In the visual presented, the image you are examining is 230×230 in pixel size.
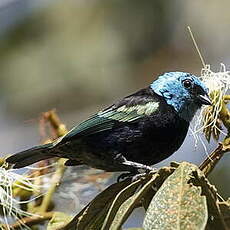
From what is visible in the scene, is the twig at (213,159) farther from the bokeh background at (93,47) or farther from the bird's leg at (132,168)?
the bokeh background at (93,47)

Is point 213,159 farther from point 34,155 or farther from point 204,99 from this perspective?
point 34,155

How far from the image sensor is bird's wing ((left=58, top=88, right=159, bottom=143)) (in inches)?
79.9

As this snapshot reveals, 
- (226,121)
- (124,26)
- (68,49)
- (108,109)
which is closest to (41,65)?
(68,49)

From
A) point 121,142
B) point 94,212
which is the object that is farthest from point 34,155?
point 94,212

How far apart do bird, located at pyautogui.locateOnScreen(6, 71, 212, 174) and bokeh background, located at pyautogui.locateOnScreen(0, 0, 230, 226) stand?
311 cm

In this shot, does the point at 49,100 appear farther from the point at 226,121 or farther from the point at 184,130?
the point at 226,121

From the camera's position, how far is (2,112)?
17.0ft

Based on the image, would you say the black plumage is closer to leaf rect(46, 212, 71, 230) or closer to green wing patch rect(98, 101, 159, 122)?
green wing patch rect(98, 101, 159, 122)

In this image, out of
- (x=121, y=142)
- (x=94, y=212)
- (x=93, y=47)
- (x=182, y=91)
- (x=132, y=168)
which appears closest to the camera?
(x=94, y=212)

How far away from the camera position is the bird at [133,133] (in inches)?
77.0

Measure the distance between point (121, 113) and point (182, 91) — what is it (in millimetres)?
163

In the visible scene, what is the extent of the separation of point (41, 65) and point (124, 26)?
2.43 feet

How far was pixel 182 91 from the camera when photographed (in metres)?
2.13

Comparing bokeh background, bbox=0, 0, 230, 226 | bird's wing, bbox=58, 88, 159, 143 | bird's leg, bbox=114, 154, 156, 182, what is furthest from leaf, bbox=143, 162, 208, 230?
bokeh background, bbox=0, 0, 230, 226
